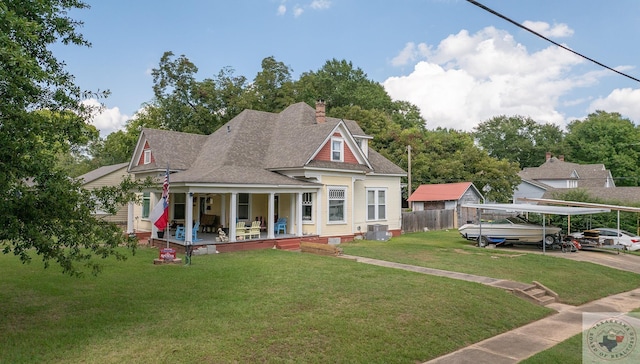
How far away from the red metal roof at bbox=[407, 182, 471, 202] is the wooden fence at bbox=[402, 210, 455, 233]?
7.27ft

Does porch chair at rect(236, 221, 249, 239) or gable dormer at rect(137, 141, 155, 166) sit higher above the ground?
gable dormer at rect(137, 141, 155, 166)

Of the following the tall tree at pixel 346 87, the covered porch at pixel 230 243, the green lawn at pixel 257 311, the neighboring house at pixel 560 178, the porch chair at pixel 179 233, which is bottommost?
the green lawn at pixel 257 311

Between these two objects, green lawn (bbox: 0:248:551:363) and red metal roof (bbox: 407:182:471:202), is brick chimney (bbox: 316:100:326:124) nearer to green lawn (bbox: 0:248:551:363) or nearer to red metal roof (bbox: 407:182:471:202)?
green lawn (bbox: 0:248:551:363)

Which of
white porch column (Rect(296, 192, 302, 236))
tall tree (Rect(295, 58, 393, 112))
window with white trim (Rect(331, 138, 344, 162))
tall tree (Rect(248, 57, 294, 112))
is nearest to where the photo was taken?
white porch column (Rect(296, 192, 302, 236))

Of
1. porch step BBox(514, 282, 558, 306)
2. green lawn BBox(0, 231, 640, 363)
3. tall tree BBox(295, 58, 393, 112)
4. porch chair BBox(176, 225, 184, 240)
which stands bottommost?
porch step BBox(514, 282, 558, 306)

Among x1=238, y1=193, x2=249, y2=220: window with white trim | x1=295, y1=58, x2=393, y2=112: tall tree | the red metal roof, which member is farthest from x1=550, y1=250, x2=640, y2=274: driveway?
x1=295, y1=58, x2=393, y2=112: tall tree

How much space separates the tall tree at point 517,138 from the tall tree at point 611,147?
4060 mm

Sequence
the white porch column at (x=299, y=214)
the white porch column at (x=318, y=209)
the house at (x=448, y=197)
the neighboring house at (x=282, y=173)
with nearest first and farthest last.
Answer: the white porch column at (x=299, y=214)
the neighboring house at (x=282, y=173)
the white porch column at (x=318, y=209)
the house at (x=448, y=197)

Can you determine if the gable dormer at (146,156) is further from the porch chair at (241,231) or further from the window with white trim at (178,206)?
the porch chair at (241,231)

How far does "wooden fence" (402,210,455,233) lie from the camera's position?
31.4 m

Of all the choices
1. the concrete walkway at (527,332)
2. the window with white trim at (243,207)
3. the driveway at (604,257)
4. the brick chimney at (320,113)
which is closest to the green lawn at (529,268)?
the concrete walkway at (527,332)

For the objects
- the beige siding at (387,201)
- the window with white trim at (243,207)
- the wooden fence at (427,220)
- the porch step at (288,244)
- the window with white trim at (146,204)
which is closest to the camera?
the porch step at (288,244)

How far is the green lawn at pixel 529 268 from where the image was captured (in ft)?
43.6

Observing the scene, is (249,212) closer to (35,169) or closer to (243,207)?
(243,207)
